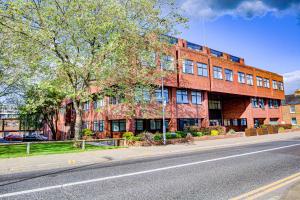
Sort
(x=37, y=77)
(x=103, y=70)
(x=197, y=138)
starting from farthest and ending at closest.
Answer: (x=197, y=138) < (x=37, y=77) < (x=103, y=70)

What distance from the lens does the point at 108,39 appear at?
706 inches

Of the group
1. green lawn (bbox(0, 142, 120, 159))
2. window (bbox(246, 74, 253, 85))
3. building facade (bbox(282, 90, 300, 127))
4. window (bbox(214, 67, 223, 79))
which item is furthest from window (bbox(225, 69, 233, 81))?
building facade (bbox(282, 90, 300, 127))

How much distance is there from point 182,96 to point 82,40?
654 inches

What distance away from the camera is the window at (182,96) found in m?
30.3

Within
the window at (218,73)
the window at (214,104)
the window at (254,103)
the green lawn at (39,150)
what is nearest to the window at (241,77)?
the window at (254,103)

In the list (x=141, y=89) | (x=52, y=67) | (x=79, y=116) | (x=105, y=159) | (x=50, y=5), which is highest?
(x=50, y=5)

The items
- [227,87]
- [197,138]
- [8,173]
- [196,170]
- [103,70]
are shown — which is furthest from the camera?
[227,87]

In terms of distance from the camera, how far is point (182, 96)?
3077cm

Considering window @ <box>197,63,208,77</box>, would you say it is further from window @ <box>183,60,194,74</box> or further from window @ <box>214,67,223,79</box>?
window @ <box>214,67,223,79</box>

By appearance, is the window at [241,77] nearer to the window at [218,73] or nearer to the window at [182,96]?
the window at [218,73]

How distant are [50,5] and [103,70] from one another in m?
6.71

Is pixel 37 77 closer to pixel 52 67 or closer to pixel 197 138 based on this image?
pixel 52 67

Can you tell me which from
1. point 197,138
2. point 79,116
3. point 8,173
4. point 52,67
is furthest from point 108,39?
point 197,138

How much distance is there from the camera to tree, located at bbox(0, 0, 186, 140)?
54.1ft
